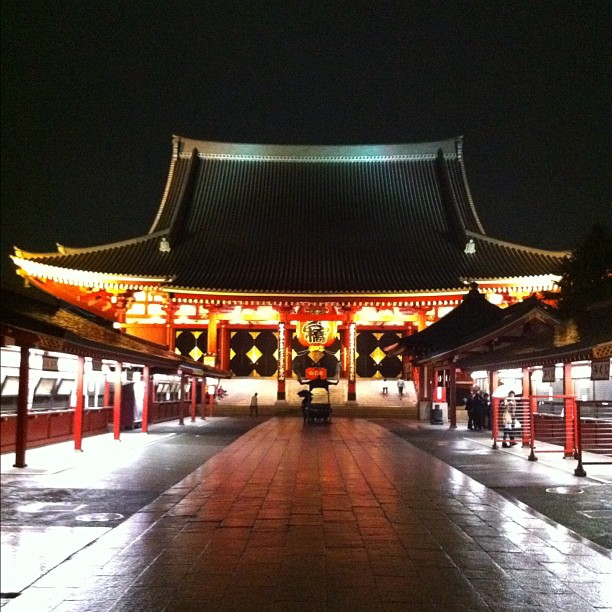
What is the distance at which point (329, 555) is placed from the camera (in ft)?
22.5

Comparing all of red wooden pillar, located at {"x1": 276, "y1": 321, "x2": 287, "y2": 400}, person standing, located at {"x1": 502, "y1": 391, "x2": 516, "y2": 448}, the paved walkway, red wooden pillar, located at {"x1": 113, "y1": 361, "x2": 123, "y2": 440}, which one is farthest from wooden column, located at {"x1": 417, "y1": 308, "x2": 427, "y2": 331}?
the paved walkway

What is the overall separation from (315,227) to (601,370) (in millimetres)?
28602

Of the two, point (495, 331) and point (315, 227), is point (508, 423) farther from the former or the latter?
point (315, 227)

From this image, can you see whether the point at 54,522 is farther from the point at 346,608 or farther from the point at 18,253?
the point at 18,253

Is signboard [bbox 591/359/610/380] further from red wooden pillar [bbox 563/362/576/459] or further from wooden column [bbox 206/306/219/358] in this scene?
wooden column [bbox 206/306/219/358]

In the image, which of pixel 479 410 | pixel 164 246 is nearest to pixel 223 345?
pixel 164 246

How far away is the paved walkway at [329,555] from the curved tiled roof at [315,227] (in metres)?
23.5

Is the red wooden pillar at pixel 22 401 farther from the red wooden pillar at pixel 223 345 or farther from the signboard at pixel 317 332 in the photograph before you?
the red wooden pillar at pixel 223 345

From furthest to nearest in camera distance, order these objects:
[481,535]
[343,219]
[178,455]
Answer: [343,219]
[178,455]
[481,535]

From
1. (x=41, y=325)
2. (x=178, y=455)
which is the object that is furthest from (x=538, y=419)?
(x=41, y=325)

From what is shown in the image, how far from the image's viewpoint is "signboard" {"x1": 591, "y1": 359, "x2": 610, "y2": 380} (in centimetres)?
1236

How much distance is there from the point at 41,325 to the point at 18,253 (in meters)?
22.5

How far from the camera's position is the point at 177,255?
3666 cm

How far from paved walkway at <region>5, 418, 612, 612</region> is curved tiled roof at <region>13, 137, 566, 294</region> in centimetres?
2354
